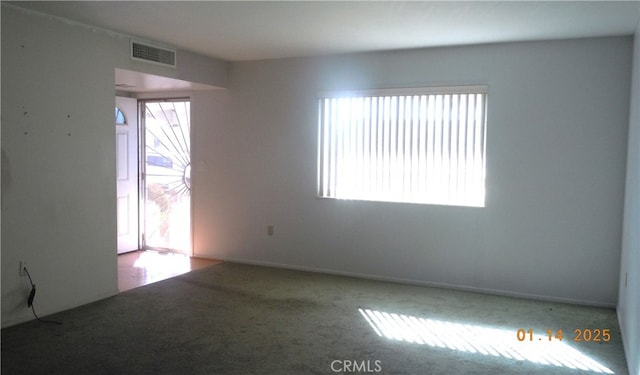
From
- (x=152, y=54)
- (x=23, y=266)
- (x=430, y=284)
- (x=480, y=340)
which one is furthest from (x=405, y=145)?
(x=23, y=266)

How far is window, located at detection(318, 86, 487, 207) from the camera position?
491cm

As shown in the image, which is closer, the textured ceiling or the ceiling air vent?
the textured ceiling

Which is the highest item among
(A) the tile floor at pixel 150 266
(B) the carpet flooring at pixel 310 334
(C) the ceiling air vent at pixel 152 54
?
(C) the ceiling air vent at pixel 152 54

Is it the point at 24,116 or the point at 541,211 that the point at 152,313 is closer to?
the point at 24,116

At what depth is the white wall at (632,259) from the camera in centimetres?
299

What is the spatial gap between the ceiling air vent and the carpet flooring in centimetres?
217

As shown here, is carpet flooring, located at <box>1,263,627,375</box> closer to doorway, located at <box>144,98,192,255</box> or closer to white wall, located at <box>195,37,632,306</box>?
white wall, located at <box>195,37,632,306</box>

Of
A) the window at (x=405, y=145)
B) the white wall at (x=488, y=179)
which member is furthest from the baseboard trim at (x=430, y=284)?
the window at (x=405, y=145)

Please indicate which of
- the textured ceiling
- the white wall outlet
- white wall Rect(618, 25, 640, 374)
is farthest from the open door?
white wall Rect(618, 25, 640, 374)

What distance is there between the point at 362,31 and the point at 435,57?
3.32 feet

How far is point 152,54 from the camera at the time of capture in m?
4.86
